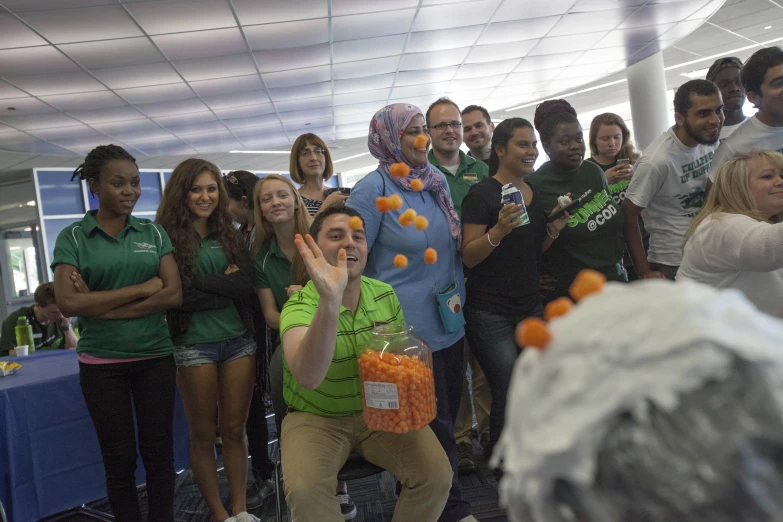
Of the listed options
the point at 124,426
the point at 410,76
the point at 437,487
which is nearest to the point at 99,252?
the point at 124,426

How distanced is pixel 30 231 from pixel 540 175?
9.48 metres

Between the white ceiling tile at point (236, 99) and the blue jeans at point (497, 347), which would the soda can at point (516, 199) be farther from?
the white ceiling tile at point (236, 99)

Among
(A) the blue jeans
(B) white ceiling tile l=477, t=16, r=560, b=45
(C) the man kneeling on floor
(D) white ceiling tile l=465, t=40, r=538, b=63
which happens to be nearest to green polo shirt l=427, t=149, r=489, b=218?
(A) the blue jeans

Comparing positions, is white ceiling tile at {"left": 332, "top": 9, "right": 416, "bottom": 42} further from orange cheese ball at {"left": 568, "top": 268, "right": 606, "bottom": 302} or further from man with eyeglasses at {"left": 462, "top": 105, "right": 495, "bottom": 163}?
orange cheese ball at {"left": 568, "top": 268, "right": 606, "bottom": 302}

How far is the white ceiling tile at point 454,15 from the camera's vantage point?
16.5 ft

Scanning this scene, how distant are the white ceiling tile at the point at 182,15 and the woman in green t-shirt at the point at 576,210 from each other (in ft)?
10.5

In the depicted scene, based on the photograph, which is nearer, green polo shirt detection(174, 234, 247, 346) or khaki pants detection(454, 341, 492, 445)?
green polo shirt detection(174, 234, 247, 346)

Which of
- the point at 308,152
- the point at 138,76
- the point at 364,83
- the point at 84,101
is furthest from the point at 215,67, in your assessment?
the point at 308,152

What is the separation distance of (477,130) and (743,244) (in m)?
1.74

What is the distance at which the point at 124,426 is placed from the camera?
188cm

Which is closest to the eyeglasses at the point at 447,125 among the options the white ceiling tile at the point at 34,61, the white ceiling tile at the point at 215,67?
the white ceiling tile at the point at 215,67

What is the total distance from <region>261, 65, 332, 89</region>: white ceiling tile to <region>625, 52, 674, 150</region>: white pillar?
15.3 feet

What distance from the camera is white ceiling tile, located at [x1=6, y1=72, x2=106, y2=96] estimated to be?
5.17 metres

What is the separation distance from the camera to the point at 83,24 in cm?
424
